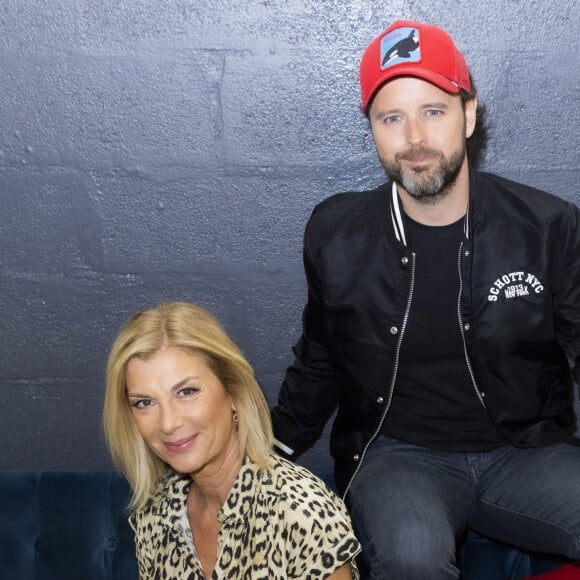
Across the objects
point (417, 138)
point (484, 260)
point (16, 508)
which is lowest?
point (16, 508)

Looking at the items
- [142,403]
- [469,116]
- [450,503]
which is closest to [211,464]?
[142,403]

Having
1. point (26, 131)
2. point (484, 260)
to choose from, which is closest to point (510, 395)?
point (484, 260)

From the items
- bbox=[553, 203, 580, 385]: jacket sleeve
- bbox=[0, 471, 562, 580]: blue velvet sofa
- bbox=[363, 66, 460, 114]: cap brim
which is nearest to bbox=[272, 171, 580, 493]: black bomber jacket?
bbox=[553, 203, 580, 385]: jacket sleeve

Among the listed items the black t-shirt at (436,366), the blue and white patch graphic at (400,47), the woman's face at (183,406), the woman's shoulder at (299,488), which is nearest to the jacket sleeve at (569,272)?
the black t-shirt at (436,366)

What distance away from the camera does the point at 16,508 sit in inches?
94.6

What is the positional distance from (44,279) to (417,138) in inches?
44.0

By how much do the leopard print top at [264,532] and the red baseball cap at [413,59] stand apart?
877mm

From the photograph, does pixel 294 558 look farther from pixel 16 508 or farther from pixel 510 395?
pixel 16 508

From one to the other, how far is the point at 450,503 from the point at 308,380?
0.48 m

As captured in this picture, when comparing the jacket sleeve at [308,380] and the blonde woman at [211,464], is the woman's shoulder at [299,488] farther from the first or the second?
the jacket sleeve at [308,380]

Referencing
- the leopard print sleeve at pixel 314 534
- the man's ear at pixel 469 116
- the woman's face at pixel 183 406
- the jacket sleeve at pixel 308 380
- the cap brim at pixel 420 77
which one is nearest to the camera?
the leopard print sleeve at pixel 314 534

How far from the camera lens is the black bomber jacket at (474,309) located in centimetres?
219

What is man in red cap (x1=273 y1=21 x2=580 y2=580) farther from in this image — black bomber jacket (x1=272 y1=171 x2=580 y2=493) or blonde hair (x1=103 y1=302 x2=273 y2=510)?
blonde hair (x1=103 y1=302 x2=273 y2=510)

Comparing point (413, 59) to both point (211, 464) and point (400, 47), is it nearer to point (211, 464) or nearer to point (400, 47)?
point (400, 47)
